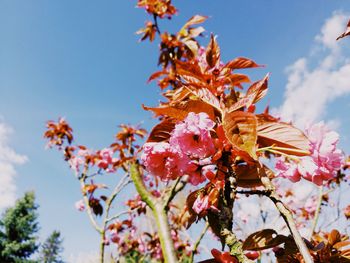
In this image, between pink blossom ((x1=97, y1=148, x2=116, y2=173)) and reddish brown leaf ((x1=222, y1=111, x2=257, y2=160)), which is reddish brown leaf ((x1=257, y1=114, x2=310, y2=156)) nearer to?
reddish brown leaf ((x1=222, y1=111, x2=257, y2=160))

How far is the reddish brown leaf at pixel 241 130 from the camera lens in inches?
22.7

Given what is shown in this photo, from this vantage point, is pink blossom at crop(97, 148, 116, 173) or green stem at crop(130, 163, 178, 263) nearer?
green stem at crop(130, 163, 178, 263)

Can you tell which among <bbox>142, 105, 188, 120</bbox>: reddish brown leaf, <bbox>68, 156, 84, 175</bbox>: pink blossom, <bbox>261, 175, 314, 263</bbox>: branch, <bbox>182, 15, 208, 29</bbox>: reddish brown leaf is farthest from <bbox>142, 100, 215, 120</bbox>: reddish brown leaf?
<bbox>68, 156, 84, 175</bbox>: pink blossom

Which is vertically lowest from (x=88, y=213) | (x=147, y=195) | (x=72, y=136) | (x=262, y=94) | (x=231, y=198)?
(x=231, y=198)

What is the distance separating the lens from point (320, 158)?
24.2 inches

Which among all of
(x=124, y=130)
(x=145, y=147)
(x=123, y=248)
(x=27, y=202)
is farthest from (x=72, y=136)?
(x=27, y=202)

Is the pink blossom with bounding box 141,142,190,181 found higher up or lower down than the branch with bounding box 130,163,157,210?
lower down

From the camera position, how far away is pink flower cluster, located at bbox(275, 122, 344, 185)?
0.61 metres

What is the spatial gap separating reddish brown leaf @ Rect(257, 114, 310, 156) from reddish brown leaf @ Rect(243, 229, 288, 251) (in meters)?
0.19

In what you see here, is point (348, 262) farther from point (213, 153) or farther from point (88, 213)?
point (88, 213)

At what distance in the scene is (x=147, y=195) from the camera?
6.27 feet

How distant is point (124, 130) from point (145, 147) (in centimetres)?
295

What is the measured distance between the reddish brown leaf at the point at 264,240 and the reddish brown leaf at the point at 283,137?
→ 190 mm

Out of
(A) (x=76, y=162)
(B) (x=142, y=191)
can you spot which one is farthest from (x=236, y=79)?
(A) (x=76, y=162)
